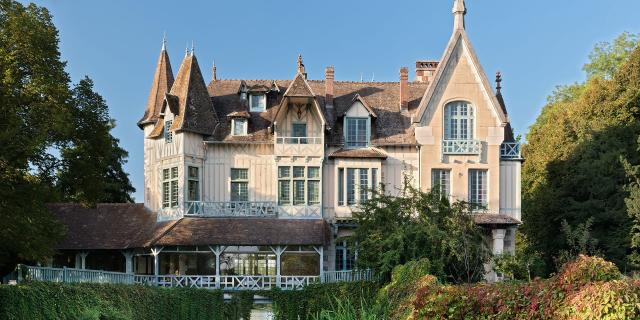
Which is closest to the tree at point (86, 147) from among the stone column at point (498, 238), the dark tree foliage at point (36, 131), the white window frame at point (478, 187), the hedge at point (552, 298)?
the dark tree foliage at point (36, 131)

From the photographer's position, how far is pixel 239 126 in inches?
1500

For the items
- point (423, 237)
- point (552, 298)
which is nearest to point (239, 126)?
point (423, 237)

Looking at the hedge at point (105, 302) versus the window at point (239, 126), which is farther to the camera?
the window at point (239, 126)

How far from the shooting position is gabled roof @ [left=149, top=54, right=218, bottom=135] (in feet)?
122

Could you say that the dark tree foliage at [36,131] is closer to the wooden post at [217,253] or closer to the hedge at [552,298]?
the wooden post at [217,253]

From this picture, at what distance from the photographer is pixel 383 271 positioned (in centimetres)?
3053

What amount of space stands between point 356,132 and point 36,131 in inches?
549

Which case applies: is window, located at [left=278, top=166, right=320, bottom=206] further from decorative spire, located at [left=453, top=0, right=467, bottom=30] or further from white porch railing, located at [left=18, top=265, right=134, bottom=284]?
white porch railing, located at [left=18, top=265, right=134, bottom=284]

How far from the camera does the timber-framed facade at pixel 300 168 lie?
36906mm

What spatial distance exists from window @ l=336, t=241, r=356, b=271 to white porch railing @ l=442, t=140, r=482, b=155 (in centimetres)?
562

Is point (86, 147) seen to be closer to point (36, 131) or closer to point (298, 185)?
point (36, 131)

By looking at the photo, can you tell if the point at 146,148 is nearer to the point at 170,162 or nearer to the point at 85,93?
the point at 170,162

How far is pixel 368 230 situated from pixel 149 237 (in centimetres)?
930

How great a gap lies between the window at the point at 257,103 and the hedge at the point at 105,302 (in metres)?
8.49
